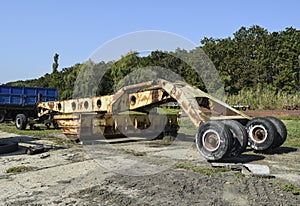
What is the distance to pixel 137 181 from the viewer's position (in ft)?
16.8

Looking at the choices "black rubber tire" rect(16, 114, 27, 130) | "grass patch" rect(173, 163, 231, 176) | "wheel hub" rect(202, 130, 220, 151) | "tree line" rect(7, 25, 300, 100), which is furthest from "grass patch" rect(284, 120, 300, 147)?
"tree line" rect(7, 25, 300, 100)

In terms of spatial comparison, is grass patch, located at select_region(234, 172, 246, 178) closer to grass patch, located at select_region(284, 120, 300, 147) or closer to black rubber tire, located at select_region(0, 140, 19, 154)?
grass patch, located at select_region(284, 120, 300, 147)

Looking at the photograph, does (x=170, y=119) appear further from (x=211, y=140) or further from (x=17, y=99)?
(x=17, y=99)

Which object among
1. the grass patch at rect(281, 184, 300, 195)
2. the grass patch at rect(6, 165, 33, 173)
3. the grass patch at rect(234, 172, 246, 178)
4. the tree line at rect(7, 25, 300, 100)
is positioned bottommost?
the grass patch at rect(6, 165, 33, 173)

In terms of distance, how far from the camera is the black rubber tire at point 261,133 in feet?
24.7

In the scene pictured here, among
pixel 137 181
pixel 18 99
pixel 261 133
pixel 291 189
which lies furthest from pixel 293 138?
pixel 18 99

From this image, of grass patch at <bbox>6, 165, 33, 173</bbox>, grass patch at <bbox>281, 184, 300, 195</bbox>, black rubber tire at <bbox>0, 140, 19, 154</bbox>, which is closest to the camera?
grass patch at <bbox>281, 184, 300, 195</bbox>

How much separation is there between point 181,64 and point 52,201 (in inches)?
1238

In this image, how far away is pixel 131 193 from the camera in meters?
4.51

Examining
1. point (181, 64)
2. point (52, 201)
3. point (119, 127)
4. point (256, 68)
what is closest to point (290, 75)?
point (256, 68)

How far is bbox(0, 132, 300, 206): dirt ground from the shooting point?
4234mm

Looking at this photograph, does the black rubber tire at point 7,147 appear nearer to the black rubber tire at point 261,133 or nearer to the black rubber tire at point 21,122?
the black rubber tire at point 261,133

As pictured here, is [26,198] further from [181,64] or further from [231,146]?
[181,64]

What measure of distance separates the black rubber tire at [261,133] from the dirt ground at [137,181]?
9.1 inches
